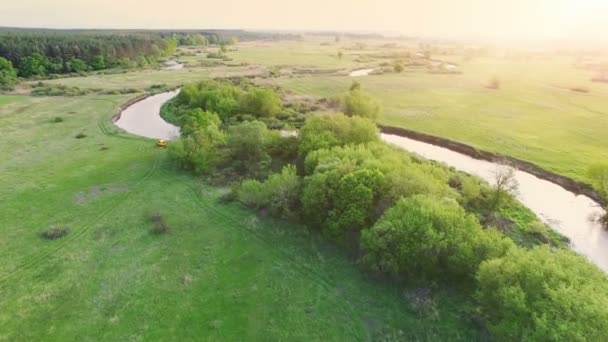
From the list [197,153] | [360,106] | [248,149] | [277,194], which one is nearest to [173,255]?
[277,194]

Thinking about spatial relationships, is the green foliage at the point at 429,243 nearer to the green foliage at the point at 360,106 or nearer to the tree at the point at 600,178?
the tree at the point at 600,178

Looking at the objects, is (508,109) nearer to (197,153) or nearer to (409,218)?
(409,218)

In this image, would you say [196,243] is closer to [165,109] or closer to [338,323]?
[338,323]

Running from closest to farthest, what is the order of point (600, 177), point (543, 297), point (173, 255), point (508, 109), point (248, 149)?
point (543, 297)
point (173, 255)
point (600, 177)
point (248, 149)
point (508, 109)

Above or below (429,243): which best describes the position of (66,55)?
above

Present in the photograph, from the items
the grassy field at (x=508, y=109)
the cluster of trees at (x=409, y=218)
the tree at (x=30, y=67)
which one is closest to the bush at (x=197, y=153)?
the cluster of trees at (x=409, y=218)

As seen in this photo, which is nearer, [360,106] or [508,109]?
[360,106]

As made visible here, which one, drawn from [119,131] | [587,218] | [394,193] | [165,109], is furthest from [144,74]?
[587,218]
